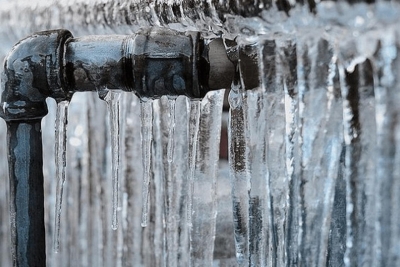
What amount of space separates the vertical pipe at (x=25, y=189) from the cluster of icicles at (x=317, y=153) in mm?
108

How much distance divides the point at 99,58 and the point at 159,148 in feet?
1.86

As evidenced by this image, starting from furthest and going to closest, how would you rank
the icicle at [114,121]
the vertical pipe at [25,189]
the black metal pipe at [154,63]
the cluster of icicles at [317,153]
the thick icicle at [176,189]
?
the thick icicle at [176,189]
the icicle at [114,121]
the vertical pipe at [25,189]
the black metal pipe at [154,63]
the cluster of icicles at [317,153]

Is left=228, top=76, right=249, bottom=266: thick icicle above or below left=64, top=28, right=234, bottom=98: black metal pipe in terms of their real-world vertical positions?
below

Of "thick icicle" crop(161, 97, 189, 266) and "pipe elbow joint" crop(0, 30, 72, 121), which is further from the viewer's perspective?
"thick icicle" crop(161, 97, 189, 266)

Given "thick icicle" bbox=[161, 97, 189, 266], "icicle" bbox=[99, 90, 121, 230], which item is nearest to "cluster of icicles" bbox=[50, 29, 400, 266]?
"icicle" bbox=[99, 90, 121, 230]

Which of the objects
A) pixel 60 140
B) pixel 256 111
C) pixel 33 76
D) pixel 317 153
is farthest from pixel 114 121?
pixel 317 153

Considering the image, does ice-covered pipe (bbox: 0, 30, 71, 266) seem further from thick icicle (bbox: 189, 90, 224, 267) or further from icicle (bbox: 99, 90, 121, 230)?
thick icicle (bbox: 189, 90, 224, 267)

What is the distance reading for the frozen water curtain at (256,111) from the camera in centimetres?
87

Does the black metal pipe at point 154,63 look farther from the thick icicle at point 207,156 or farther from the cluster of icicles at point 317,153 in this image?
the thick icicle at point 207,156

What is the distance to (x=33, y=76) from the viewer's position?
1130 mm

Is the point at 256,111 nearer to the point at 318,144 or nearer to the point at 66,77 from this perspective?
the point at 318,144

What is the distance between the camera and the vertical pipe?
45.8 inches

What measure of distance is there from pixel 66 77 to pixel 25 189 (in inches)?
9.5

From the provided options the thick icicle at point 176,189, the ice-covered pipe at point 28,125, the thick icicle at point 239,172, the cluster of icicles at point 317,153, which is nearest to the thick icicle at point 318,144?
the cluster of icicles at point 317,153
